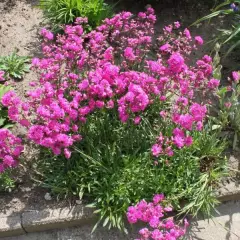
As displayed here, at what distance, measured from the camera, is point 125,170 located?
3.19 m

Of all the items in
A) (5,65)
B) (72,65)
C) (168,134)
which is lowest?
(168,134)

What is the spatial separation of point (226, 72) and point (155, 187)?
5.21 feet

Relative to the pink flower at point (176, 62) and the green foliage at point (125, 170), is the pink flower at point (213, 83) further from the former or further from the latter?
the green foliage at point (125, 170)

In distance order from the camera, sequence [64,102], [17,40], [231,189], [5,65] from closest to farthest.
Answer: [64,102] < [231,189] < [5,65] < [17,40]

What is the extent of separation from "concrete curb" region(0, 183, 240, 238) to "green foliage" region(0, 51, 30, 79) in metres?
1.48

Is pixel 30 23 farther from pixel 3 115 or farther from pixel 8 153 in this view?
pixel 8 153

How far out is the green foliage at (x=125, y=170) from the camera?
3111mm

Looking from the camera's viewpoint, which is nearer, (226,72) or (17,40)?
(226,72)

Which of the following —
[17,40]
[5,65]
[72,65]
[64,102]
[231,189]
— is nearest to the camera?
[64,102]

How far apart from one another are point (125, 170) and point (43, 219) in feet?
2.49

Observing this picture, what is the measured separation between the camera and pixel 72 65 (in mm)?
3053

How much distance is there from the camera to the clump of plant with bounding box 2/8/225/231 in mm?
2738

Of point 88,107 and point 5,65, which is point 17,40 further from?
point 88,107

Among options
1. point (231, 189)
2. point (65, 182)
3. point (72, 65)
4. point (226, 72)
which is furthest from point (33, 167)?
point (226, 72)
